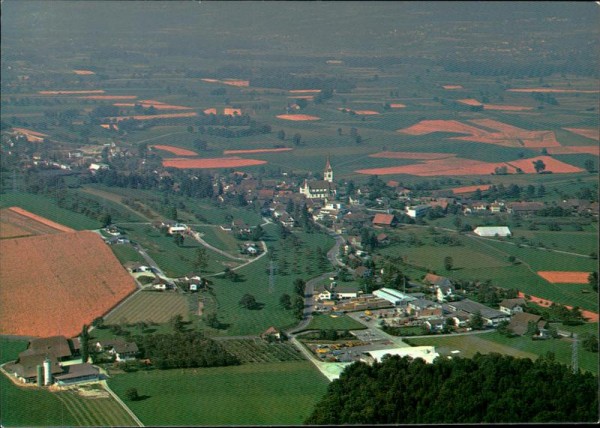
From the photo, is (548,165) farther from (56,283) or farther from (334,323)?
(56,283)

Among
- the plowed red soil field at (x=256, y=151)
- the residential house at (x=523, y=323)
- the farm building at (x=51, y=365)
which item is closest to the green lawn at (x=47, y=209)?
the farm building at (x=51, y=365)

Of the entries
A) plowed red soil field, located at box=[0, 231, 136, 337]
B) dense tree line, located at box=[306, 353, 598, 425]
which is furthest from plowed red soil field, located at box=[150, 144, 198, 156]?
dense tree line, located at box=[306, 353, 598, 425]

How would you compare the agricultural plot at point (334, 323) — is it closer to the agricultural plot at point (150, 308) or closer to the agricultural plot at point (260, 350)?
the agricultural plot at point (260, 350)

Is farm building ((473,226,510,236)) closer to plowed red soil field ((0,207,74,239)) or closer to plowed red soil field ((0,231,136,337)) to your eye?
plowed red soil field ((0,231,136,337))

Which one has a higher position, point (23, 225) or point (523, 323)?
point (23, 225)

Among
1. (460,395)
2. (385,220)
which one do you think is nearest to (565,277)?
(385,220)

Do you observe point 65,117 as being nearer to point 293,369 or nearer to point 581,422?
point 293,369
